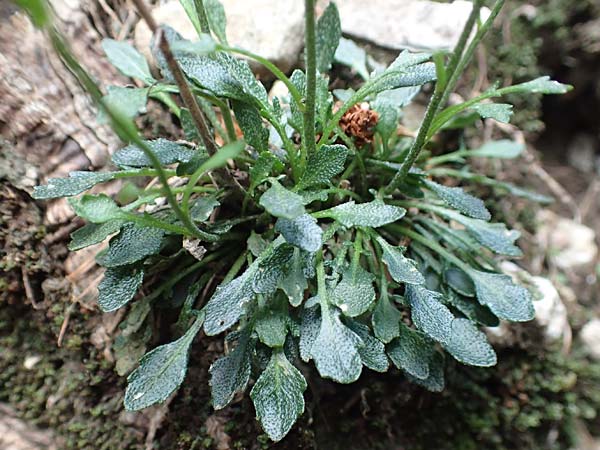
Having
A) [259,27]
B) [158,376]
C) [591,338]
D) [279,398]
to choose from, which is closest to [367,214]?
[279,398]

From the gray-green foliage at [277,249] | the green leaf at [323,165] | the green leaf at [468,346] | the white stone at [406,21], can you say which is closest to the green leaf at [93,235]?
the gray-green foliage at [277,249]

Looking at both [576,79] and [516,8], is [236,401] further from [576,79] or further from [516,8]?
[576,79]

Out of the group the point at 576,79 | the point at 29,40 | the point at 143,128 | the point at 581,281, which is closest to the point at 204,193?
the point at 143,128

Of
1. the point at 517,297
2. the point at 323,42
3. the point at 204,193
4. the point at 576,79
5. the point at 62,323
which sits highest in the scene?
the point at 323,42

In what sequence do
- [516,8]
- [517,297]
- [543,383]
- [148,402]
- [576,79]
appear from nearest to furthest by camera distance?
1. [148,402]
2. [517,297]
3. [543,383]
4. [516,8]
5. [576,79]

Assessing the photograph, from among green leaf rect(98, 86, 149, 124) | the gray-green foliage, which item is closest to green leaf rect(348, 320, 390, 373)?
the gray-green foliage

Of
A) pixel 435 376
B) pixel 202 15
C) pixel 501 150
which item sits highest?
pixel 202 15

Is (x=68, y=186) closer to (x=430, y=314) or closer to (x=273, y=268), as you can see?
(x=273, y=268)
